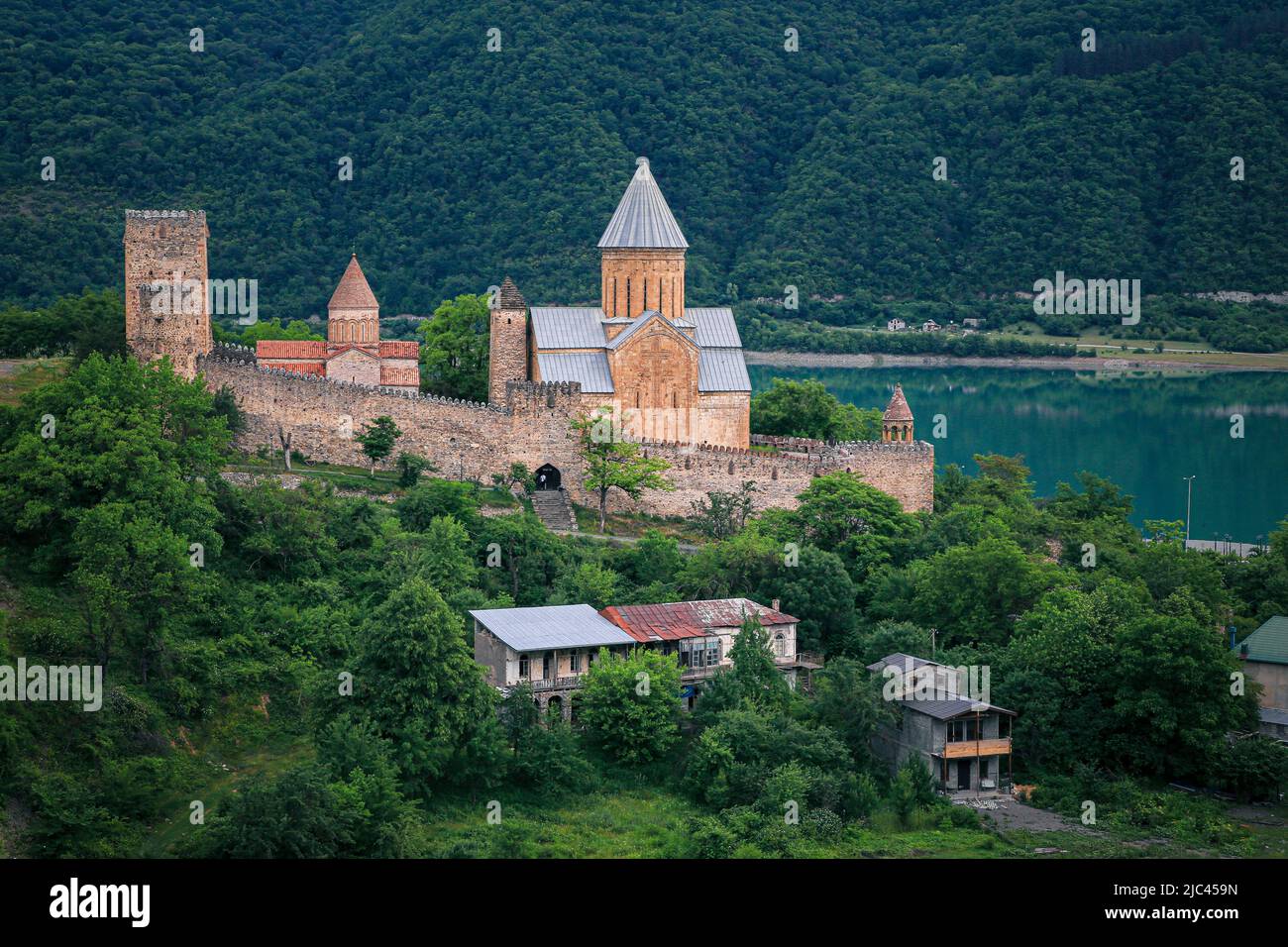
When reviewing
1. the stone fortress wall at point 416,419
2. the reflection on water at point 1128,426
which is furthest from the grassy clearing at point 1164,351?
the stone fortress wall at point 416,419

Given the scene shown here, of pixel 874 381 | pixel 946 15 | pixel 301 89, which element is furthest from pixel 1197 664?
pixel 946 15

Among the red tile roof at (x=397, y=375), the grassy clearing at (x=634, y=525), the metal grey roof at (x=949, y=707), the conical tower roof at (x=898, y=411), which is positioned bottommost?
the metal grey roof at (x=949, y=707)

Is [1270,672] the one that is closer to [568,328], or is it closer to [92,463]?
[568,328]

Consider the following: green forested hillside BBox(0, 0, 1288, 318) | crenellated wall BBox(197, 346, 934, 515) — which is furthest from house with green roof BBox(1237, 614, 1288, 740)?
green forested hillside BBox(0, 0, 1288, 318)

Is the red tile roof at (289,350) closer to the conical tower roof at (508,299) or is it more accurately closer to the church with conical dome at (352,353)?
the church with conical dome at (352,353)

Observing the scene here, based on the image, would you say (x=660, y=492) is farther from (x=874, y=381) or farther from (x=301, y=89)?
(x=301, y=89)

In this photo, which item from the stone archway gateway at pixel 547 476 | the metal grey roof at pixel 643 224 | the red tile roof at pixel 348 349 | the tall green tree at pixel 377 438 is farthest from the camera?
the metal grey roof at pixel 643 224
